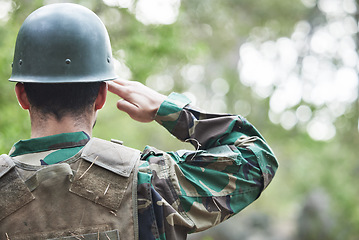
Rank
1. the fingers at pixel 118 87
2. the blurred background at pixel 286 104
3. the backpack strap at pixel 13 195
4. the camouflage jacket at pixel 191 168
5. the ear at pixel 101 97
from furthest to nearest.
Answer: the blurred background at pixel 286 104, the fingers at pixel 118 87, the ear at pixel 101 97, the camouflage jacket at pixel 191 168, the backpack strap at pixel 13 195

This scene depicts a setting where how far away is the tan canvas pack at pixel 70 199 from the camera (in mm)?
1729

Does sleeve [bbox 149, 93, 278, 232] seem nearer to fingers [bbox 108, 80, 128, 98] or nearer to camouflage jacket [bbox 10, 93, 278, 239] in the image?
camouflage jacket [bbox 10, 93, 278, 239]

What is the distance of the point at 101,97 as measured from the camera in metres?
1.97

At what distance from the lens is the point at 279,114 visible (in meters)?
16.0

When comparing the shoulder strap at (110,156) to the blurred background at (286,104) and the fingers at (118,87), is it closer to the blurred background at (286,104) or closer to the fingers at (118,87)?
the fingers at (118,87)

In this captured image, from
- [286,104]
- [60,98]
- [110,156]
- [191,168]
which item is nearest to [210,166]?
[191,168]

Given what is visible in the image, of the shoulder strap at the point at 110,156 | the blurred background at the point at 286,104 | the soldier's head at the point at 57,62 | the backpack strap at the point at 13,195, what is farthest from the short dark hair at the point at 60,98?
the blurred background at the point at 286,104

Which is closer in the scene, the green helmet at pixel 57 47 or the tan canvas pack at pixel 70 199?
the tan canvas pack at pixel 70 199

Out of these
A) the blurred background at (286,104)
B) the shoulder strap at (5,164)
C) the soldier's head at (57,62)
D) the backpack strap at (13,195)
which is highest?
the soldier's head at (57,62)

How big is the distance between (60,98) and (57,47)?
0.64 feet

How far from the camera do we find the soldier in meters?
1.75

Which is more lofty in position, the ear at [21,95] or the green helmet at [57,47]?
the green helmet at [57,47]

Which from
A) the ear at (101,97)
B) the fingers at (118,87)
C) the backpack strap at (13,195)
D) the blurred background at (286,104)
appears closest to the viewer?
the backpack strap at (13,195)

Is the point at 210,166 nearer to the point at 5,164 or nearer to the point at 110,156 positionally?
the point at 110,156
